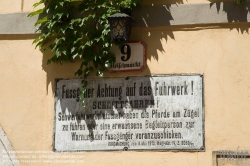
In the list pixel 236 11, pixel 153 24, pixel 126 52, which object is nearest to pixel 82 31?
pixel 126 52

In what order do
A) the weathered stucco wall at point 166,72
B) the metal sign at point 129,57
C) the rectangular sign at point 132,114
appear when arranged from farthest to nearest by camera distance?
1. the metal sign at point 129,57
2. the rectangular sign at point 132,114
3. the weathered stucco wall at point 166,72

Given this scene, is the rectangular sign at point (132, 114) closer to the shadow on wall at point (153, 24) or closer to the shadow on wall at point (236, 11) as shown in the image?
the shadow on wall at point (153, 24)

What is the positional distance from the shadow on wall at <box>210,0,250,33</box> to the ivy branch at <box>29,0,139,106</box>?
1022 mm

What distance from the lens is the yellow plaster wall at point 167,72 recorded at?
7016mm

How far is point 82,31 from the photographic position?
7.55m

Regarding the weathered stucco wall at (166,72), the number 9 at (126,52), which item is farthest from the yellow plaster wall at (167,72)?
the number 9 at (126,52)

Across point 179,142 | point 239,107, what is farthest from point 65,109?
point 239,107

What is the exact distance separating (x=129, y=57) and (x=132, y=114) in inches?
26.8

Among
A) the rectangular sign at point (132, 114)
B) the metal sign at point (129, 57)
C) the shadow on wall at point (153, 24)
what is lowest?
the rectangular sign at point (132, 114)

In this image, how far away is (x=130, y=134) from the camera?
23.9ft

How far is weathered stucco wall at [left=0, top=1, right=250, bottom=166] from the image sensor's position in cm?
702

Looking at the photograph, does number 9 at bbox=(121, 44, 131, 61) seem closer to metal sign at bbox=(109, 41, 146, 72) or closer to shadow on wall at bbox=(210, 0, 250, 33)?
metal sign at bbox=(109, 41, 146, 72)

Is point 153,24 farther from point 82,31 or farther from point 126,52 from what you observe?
point 82,31

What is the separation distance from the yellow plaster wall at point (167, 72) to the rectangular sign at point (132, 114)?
86 millimetres
